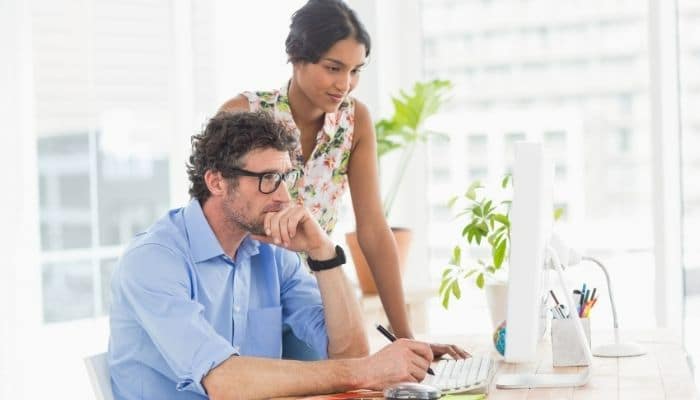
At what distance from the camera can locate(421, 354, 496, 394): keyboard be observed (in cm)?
176

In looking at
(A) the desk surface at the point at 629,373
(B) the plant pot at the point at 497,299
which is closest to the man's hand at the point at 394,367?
(A) the desk surface at the point at 629,373

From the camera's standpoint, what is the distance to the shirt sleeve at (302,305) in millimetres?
2150

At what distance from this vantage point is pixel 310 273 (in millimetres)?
2373

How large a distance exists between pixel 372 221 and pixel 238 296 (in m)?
0.63

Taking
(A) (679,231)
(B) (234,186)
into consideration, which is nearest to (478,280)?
(B) (234,186)

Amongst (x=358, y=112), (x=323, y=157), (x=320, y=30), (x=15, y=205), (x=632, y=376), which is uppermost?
(x=320, y=30)

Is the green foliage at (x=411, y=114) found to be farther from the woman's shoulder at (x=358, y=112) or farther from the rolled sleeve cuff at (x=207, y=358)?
the rolled sleeve cuff at (x=207, y=358)

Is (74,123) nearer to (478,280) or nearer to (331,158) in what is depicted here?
(331,158)

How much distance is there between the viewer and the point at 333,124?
2.55 meters

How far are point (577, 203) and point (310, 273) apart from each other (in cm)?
178

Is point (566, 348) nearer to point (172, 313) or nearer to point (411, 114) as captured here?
point (172, 313)

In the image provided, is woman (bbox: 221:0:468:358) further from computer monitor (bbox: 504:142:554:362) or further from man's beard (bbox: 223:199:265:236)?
computer monitor (bbox: 504:142:554:362)

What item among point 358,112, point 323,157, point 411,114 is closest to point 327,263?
point 323,157

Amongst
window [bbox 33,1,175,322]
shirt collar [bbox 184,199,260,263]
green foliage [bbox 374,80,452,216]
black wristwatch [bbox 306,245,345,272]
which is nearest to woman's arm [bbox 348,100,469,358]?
black wristwatch [bbox 306,245,345,272]
